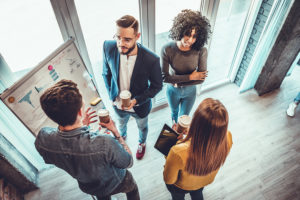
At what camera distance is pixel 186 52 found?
1877 millimetres

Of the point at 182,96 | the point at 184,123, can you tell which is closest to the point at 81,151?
the point at 184,123

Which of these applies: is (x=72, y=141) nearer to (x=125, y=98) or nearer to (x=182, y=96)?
(x=125, y=98)

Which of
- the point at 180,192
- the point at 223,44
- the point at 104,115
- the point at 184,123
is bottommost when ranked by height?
the point at 223,44

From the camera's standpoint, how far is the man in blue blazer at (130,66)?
1.51 meters

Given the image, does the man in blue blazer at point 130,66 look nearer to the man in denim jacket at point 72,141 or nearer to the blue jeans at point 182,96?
the blue jeans at point 182,96

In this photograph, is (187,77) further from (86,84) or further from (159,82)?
(86,84)

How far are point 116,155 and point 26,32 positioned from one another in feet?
4.77

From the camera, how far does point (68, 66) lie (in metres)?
1.73

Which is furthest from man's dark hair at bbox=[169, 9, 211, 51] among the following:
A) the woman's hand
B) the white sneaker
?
the white sneaker

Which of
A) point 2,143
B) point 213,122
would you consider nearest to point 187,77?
point 213,122

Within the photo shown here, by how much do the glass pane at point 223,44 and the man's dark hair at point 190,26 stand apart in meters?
1.24

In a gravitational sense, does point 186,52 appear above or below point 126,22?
below

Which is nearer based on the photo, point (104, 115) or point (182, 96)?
point (104, 115)

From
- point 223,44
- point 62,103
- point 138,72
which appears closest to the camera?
point 62,103
